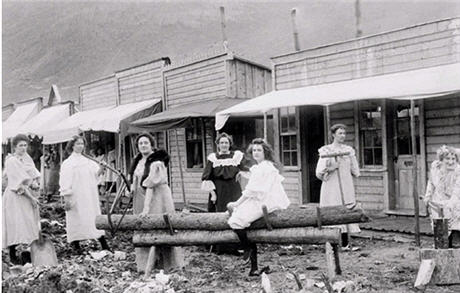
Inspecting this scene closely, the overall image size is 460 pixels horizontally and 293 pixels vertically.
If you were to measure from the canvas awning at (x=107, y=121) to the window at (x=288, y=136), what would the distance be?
13.6 feet

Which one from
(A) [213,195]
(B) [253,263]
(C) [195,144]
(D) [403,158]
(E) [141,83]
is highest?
(E) [141,83]

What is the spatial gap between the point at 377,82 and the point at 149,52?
3012 inches

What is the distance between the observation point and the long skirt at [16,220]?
23.3 ft

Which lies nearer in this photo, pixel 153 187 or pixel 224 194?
pixel 153 187

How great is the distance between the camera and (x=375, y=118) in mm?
10148

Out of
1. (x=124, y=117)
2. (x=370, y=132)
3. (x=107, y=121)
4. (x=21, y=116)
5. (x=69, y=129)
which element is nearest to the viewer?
(x=370, y=132)

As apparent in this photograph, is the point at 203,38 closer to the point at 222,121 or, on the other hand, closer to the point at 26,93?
the point at 26,93

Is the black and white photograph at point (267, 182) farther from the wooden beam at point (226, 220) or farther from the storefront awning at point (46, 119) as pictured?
the storefront awning at point (46, 119)

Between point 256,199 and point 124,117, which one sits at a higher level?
point 124,117

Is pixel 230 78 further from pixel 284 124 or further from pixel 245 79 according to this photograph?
pixel 284 124

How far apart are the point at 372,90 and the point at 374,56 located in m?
1.63

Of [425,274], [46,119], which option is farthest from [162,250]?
[46,119]

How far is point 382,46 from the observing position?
32.3 ft

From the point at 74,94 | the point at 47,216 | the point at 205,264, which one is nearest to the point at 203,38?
the point at 74,94
